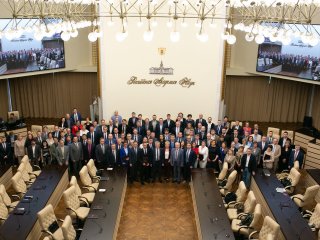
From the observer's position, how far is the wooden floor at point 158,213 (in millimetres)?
9383

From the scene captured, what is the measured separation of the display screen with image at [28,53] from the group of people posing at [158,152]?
4023mm

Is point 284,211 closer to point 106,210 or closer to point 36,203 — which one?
point 106,210

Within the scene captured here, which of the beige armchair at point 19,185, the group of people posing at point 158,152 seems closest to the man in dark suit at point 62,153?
the group of people posing at point 158,152

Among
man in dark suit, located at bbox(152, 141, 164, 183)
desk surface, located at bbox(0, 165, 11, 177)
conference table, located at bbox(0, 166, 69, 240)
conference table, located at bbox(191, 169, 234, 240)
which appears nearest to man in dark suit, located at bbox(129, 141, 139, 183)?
man in dark suit, located at bbox(152, 141, 164, 183)

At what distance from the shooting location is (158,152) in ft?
38.7

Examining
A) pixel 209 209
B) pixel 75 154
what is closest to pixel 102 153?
pixel 75 154

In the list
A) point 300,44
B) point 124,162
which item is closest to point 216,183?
point 124,162

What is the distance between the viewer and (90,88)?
18984 millimetres

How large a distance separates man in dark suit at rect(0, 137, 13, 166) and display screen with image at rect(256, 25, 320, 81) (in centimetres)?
1115

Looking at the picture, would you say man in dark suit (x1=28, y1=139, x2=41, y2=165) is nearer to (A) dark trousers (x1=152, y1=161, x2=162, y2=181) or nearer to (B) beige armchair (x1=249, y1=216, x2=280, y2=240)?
(A) dark trousers (x1=152, y1=161, x2=162, y2=181)

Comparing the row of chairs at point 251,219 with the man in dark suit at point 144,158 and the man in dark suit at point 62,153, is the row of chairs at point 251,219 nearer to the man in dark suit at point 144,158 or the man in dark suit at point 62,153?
the man in dark suit at point 144,158

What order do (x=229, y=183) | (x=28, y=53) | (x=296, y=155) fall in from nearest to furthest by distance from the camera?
(x=229, y=183) → (x=296, y=155) → (x=28, y=53)

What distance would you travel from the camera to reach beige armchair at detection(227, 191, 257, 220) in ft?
29.1

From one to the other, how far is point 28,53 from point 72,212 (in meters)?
9.39
